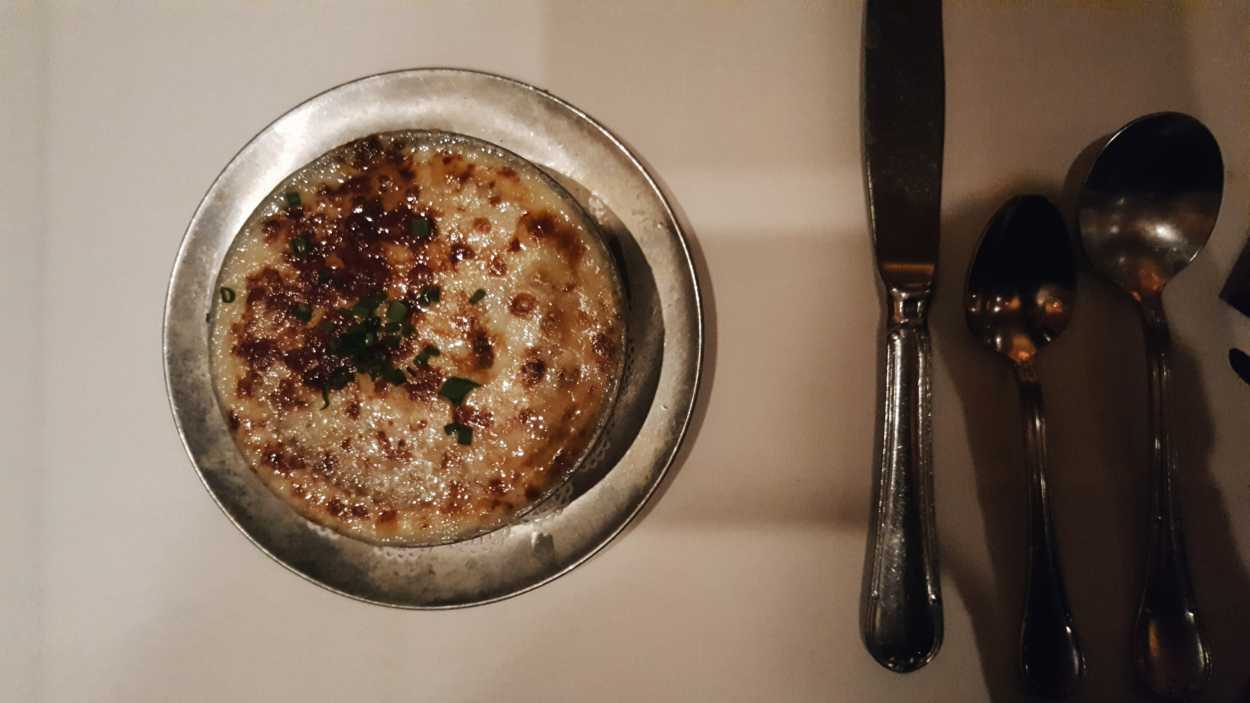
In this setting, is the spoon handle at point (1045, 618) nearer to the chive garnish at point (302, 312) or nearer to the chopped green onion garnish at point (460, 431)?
the chopped green onion garnish at point (460, 431)

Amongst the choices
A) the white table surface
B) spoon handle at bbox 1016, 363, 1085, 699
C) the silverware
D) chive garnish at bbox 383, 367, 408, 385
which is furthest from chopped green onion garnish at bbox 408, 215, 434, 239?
spoon handle at bbox 1016, 363, 1085, 699

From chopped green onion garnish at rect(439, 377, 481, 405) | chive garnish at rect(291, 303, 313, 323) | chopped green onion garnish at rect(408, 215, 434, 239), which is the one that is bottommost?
chopped green onion garnish at rect(439, 377, 481, 405)

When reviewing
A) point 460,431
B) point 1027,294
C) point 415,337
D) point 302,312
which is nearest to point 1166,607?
point 1027,294

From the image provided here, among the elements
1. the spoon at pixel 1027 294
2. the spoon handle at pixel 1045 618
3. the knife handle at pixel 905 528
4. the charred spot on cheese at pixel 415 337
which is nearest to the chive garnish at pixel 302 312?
the charred spot on cheese at pixel 415 337

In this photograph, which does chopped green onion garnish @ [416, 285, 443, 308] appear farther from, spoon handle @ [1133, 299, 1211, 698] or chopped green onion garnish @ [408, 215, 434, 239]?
spoon handle @ [1133, 299, 1211, 698]

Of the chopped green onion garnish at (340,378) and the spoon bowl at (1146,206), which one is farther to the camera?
the spoon bowl at (1146,206)

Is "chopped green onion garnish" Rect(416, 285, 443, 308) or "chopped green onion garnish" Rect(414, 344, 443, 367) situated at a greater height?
"chopped green onion garnish" Rect(416, 285, 443, 308)
